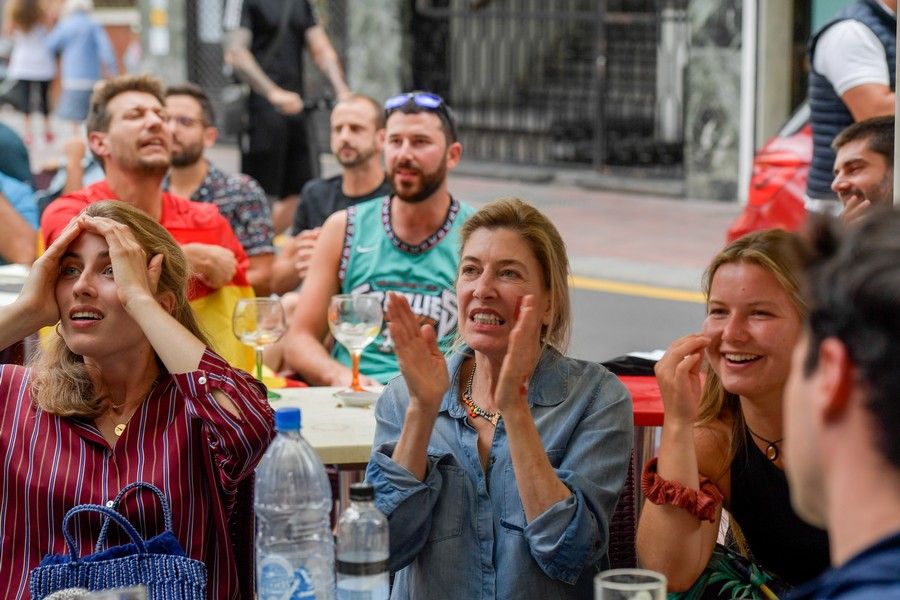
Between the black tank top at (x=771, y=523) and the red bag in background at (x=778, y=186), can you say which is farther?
the red bag in background at (x=778, y=186)

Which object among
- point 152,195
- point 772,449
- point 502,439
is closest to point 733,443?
point 772,449

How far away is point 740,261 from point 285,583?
1.26 m

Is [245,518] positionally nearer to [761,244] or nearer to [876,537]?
→ [761,244]

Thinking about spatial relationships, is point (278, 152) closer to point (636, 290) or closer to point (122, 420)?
point (636, 290)

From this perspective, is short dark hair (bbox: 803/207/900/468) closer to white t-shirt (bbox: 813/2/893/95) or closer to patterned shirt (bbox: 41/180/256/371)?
patterned shirt (bbox: 41/180/256/371)

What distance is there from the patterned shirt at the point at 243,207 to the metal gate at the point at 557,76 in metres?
8.49

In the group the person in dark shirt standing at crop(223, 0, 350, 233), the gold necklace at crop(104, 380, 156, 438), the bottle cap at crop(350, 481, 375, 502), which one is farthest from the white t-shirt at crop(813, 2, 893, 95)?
the person in dark shirt standing at crop(223, 0, 350, 233)

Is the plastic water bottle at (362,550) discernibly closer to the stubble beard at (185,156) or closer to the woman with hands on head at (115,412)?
the woman with hands on head at (115,412)

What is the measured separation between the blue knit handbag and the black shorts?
727cm

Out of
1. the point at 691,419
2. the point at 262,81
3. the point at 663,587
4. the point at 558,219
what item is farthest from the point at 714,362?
the point at 558,219

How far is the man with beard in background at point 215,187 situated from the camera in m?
6.43

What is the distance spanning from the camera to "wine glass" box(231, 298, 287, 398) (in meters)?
4.59

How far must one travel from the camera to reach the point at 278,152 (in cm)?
1021

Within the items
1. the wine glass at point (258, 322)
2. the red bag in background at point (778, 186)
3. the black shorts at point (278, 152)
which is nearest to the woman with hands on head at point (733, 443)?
the wine glass at point (258, 322)
